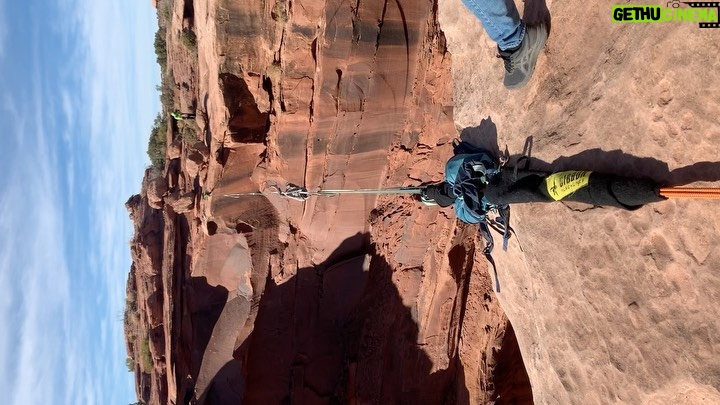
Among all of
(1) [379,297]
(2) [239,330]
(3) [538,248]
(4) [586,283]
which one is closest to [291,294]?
(2) [239,330]

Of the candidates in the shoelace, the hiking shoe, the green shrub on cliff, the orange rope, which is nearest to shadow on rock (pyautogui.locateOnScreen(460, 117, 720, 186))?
the orange rope

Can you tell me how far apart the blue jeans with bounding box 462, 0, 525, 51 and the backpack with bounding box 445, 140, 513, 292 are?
1.19 m

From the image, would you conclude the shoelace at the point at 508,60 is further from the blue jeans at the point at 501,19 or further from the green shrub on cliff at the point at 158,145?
the green shrub on cliff at the point at 158,145

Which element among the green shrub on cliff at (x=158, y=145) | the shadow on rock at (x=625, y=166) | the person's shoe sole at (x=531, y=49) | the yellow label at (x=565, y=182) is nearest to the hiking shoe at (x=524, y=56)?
the person's shoe sole at (x=531, y=49)

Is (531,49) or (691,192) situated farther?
(531,49)

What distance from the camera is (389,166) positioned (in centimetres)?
731

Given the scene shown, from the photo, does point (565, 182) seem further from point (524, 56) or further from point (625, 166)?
point (524, 56)

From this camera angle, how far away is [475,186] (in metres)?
4.53

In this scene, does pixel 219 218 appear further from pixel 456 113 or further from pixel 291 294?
pixel 456 113

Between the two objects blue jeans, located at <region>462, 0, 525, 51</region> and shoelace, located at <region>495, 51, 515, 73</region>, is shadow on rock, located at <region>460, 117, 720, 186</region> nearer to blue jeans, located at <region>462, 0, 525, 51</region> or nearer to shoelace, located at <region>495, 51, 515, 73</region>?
shoelace, located at <region>495, 51, 515, 73</region>

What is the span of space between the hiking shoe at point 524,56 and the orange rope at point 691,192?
189 centimetres

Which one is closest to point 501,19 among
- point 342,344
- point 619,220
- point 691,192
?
point 619,220

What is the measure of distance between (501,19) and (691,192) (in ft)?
6.87

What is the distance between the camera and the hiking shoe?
13.3 ft
